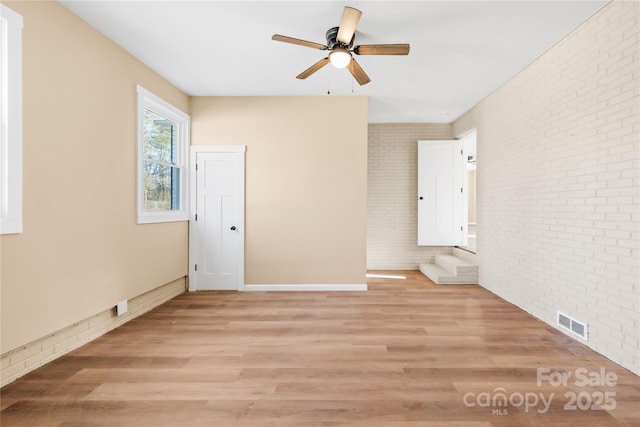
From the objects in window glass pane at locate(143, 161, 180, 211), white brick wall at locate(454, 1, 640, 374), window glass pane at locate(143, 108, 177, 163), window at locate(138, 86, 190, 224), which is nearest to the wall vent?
white brick wall at locate(454, 1, 640, 374)

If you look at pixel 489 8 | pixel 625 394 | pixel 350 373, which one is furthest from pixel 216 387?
pixel 489 8

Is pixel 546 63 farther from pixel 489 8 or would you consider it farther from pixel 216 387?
pixel 216 387

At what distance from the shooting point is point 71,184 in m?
2.74

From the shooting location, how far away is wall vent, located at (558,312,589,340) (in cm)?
290

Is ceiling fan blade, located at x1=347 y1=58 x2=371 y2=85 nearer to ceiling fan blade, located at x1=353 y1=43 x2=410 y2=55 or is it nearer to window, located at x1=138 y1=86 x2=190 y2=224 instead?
ceiling fan blade, located at x1=353 y1=43 x2=410 y2=55

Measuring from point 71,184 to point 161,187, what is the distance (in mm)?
1581

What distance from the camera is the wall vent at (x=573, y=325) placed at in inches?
114

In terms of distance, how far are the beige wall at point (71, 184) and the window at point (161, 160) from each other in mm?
143

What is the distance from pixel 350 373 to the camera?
240 centimetres

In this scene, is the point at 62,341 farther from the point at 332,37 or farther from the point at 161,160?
the point at 332,37

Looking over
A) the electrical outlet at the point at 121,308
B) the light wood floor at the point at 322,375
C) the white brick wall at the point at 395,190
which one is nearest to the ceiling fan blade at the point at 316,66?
the light wood floor at the point at 322,375

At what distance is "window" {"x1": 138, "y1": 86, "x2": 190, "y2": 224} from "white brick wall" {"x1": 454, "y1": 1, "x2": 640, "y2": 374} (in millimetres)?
4405

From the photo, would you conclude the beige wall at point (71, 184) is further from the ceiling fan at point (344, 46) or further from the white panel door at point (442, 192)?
the white panel door at point (442, 192)

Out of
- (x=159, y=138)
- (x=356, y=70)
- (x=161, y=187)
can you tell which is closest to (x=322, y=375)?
(x=356, y=70)
